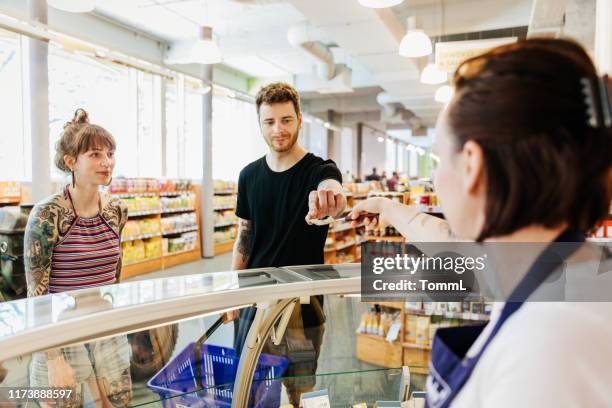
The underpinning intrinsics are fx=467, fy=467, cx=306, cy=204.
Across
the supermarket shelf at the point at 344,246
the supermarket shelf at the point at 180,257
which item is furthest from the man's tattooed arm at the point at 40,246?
the supermarket shelf at the point at 180,257

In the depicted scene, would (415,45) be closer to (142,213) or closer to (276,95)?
(276,95)

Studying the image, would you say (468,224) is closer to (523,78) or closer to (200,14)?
(523,78)

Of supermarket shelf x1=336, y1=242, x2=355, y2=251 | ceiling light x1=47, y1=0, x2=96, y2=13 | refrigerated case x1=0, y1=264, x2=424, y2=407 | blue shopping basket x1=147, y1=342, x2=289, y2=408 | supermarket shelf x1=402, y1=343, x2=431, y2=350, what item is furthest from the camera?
supermarket shelf x1=336, y1=242, x2=355, y2=251

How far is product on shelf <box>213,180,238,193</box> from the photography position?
11249 millimetres

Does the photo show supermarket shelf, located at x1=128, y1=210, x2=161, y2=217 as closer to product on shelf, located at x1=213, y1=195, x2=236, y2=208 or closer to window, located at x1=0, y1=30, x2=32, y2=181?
window, located at x1=0, y1=30, x2=32, y2=181

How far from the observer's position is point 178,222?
9703 mm

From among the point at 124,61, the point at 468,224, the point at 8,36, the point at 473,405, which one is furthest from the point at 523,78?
the point at 8,36

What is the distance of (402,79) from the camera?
35.1 ft

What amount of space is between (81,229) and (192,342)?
87cm

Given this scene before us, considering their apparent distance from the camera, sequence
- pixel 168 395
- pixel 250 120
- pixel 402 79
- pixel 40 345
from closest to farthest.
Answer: pixel 40 345
pixel 168 395
pixel 402 79
pixel 250 120

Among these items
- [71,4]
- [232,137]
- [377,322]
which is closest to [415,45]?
[377,322]

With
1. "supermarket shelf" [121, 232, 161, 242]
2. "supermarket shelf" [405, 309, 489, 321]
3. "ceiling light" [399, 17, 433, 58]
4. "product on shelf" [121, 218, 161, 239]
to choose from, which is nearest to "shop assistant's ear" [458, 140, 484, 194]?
"supermarket shelf" [405, 309, 489, 321]

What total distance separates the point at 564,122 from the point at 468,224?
0.20 meters

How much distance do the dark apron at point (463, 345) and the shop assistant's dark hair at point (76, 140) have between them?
80.3 inches
